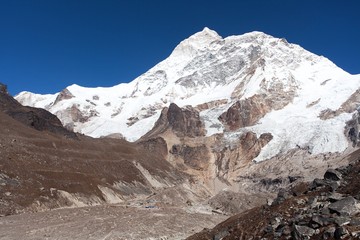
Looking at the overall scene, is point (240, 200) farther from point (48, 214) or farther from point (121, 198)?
point (48, 214)

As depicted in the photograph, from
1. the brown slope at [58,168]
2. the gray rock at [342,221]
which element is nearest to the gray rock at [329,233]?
the gray rock at [342,221]

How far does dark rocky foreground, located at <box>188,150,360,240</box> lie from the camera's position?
22.9 metres

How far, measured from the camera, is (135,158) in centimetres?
17112

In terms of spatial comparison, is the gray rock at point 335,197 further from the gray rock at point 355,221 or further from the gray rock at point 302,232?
the gray rock at point 302,232

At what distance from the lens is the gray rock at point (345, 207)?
2364 cm

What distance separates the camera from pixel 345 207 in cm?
2398

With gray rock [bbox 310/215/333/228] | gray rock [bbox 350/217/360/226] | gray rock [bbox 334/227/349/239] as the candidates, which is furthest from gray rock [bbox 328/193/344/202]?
gray rock [bbox 334/227/349/239]

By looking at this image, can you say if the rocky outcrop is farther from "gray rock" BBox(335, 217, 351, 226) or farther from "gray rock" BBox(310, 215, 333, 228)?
"gray rock" BBox(335, 217, 351, 226)

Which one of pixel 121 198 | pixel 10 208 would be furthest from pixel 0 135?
pixel 10 208

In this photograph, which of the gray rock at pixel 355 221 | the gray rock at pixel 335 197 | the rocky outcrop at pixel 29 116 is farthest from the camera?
the rocky outcrop at pixel 29 116

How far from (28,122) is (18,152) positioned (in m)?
61.8

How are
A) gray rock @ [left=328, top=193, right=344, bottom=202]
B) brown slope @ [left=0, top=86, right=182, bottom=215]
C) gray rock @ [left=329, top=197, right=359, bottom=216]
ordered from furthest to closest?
brown slope @ [left=0, top=86, right=182, bottom=215] → gray rock @ [left=328, top=193, right=344, bottom=202] → gray rock @ [left=329, top=197, right=359, bottom=216]

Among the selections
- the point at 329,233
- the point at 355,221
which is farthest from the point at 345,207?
the point at 329,233

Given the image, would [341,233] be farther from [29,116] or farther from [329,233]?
[29,116]
